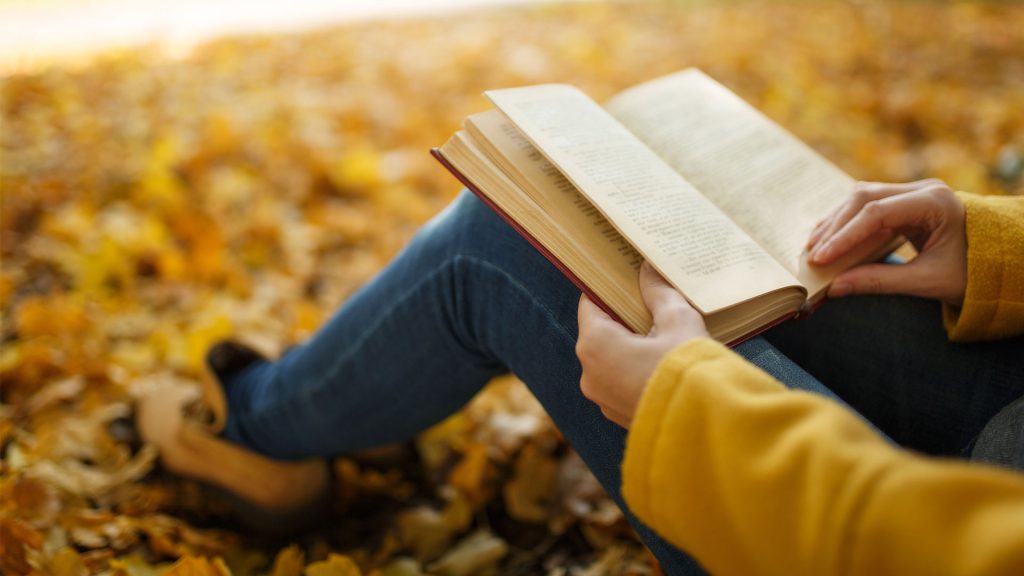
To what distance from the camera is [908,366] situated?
796 millimetres

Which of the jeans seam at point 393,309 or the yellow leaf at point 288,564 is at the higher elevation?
the jeans seam at point 393,309

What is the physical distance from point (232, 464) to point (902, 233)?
96cm

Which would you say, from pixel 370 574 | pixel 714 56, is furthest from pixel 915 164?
pixel 370 574

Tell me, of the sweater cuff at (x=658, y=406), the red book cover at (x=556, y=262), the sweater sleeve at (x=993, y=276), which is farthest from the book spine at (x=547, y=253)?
the sweater sleeve at (x=993, y=276)

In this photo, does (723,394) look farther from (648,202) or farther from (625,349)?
(648,202)

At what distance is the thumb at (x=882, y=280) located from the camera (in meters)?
0.78

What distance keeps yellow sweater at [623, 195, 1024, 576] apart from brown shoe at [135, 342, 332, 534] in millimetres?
668

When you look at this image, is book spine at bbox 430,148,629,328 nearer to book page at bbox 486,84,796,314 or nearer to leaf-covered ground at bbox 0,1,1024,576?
book page at bbox 486,84,796,314

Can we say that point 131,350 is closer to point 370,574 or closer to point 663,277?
point 370,574

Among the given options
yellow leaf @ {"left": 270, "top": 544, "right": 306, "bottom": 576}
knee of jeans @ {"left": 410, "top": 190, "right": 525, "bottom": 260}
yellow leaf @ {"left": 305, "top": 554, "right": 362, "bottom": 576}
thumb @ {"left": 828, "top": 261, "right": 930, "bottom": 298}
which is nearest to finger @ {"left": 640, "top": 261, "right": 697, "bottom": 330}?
knee of jeans @ {"left": 410, "top": 190, "right": 525, "bottom": 260}

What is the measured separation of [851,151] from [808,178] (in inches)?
62.0

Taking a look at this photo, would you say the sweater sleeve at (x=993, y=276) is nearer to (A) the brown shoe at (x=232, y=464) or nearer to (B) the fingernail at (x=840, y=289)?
(B) the fingernail at (x=840, y=289)

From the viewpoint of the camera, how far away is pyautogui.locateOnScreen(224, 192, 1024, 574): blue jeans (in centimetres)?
70

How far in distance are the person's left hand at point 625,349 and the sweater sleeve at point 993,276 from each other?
35 centimetres
